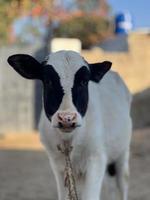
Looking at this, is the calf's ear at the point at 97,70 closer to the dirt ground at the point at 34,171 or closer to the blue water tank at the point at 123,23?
the dirt ground at the point at 34,171

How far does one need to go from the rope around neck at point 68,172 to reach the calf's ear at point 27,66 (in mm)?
570

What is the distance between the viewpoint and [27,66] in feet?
17.0

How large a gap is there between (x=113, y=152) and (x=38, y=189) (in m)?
3.77

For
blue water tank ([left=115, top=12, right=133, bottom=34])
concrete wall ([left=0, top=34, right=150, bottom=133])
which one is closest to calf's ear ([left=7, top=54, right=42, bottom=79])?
concrete wall ([left=0, top=34, right=150, bottom=133])

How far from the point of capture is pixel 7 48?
2009 cm

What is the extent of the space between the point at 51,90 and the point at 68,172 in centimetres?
71

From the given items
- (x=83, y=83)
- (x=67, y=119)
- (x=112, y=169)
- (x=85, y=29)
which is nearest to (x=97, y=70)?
(x=83, y=83)

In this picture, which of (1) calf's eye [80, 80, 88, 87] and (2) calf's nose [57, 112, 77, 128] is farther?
(1) calf's eye [80, 80, 88, 87]

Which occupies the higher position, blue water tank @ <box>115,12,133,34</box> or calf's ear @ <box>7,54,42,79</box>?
calf's ear @ <box>7,54,42,79</box>

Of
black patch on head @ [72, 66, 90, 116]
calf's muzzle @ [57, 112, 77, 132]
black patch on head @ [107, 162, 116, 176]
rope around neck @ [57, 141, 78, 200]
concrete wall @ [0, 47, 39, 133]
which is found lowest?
concrete wall @ [0, 47, 39, 133]

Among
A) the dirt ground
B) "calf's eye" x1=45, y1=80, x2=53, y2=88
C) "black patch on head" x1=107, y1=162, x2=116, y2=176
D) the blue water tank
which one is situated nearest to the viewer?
"calf's eye" x1=45, y1=80, x2=53, y2=88

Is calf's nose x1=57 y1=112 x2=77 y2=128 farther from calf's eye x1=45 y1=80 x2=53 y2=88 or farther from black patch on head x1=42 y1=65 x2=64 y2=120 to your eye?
calf's eye x1=45 y1=80 x2=53 y2=88

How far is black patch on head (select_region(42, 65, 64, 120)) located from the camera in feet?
16.0

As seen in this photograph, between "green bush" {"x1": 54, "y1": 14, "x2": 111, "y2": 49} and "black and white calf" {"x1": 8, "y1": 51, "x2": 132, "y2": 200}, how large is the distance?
30656mm
